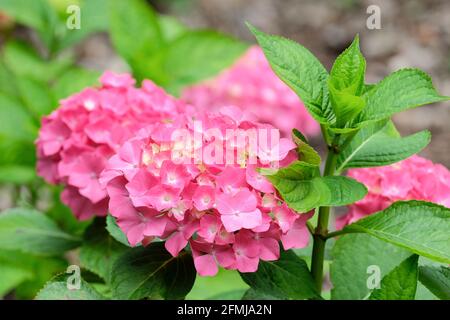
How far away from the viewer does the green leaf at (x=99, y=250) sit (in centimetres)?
131

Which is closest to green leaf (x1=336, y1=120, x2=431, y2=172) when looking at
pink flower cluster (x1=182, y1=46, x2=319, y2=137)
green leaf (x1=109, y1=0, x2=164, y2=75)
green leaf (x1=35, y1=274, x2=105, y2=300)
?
green leaf (x1=35, y1=274, x2=105, y2=300)

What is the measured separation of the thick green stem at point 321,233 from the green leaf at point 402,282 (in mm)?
131

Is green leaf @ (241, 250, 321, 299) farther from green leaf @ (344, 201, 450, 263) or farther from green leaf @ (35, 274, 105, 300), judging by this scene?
green leaf @ (35, 274, 105, 300)

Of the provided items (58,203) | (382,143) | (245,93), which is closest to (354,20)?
(245,93)

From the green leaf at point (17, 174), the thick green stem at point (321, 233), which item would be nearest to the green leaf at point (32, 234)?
the green leaf at point (17, 174)

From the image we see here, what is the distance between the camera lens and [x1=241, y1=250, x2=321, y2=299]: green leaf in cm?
104

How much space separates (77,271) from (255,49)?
1498mm

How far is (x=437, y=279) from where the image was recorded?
1032 millimetres

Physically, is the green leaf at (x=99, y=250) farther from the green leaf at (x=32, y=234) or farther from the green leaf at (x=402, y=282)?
the green leaf at (x=402, y=282)

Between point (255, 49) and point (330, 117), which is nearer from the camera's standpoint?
point (330, 117)

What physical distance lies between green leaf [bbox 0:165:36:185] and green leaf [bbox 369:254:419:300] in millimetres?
1020
